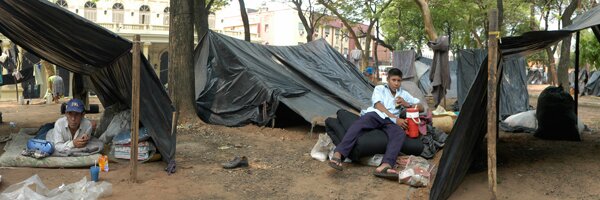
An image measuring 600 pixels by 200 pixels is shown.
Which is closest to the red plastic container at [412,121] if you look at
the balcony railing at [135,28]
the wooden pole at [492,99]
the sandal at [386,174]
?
the sandal at [386,174]

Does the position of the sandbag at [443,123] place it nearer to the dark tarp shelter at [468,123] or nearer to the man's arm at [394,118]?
the man's arm at [394,118]

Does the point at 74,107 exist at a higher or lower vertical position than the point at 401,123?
higher

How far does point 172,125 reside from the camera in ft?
18.5

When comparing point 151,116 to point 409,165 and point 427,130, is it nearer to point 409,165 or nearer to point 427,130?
point 409,165

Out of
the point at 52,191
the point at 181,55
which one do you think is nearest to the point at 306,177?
the point at 52,191

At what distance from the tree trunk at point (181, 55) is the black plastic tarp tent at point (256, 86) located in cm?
77

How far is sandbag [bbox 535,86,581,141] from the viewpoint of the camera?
7098 mm

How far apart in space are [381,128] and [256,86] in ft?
12.1

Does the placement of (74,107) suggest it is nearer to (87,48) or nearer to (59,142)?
(59,142)

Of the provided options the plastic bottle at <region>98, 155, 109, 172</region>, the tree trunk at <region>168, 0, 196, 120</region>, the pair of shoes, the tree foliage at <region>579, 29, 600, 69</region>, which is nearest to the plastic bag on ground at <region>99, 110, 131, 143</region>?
the plastic bottle at <region>98, 155, 109, 172</region>

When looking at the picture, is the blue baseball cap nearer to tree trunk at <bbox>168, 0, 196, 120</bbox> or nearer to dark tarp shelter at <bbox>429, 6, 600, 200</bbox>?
tree trunk at <bbox>168, 0, 196, 120</bbox>

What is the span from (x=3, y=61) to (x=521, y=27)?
Result: 1164 inches

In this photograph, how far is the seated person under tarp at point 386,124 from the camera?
5.18 meters

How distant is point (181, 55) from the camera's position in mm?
8453
